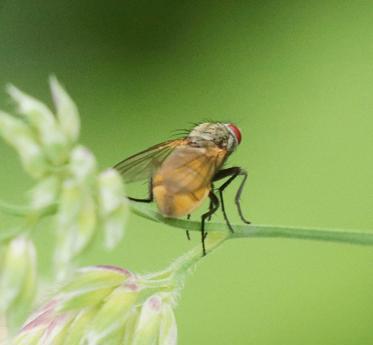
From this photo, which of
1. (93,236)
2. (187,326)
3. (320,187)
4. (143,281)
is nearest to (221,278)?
(187,326)

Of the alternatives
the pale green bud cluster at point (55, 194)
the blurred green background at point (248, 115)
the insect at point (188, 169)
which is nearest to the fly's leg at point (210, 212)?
the insect at point (188, 169)

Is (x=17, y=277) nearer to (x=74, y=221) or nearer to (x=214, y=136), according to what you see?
(x=74, y=221)

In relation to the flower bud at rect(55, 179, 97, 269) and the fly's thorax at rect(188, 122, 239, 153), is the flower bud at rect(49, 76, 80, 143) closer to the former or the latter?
the flower bud at rect(55, 179, 97, 269)

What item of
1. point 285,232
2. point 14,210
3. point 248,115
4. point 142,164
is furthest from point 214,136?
point 248,115

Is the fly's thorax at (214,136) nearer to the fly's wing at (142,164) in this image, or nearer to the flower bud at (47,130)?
the fly's wing at (142,164)

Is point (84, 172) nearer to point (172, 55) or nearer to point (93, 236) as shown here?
point (93, 236)

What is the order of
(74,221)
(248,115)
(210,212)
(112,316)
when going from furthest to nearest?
(248,115), (210,212), (112,316), (74,221)
